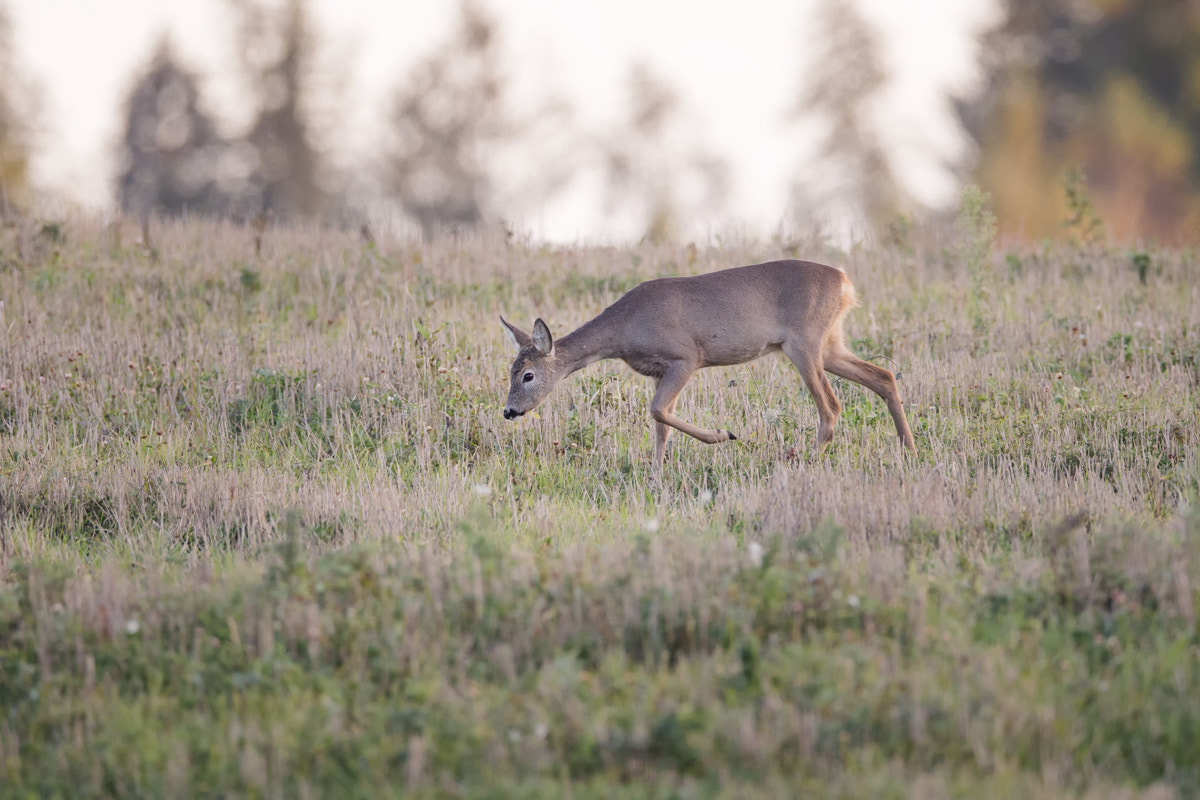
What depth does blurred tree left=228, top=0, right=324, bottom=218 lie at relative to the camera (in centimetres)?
3834

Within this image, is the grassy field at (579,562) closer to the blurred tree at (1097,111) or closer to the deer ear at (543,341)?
the deer ear at (543,341)

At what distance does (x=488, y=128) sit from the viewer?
37594 millimetres

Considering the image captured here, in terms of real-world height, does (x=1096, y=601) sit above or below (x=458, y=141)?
below

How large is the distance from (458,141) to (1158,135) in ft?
68.1

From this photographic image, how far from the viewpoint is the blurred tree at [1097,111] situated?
2906 cm

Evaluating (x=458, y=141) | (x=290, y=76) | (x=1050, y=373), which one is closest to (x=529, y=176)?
(x=458, y=141)

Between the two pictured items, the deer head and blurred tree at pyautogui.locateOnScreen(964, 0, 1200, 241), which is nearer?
the deer head

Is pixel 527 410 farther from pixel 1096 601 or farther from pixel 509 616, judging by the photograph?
pixel 1096 601

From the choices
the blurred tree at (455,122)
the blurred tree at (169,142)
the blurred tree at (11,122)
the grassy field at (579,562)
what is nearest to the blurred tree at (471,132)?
the blurred tree at (455,122)

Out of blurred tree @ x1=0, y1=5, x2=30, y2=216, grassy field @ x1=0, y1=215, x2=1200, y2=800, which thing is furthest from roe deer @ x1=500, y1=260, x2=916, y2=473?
blurred tree @ x1=0, y1=5, x2=30, y2=216

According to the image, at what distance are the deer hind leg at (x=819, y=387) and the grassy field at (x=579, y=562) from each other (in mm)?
269

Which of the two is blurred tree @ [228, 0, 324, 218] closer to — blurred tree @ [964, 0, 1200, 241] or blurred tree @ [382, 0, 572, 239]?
blurred tree @ [382, 0, 572, 239]

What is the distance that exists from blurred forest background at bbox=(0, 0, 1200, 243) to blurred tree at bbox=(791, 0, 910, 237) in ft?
0.15

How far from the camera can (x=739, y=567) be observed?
5.03 meters
